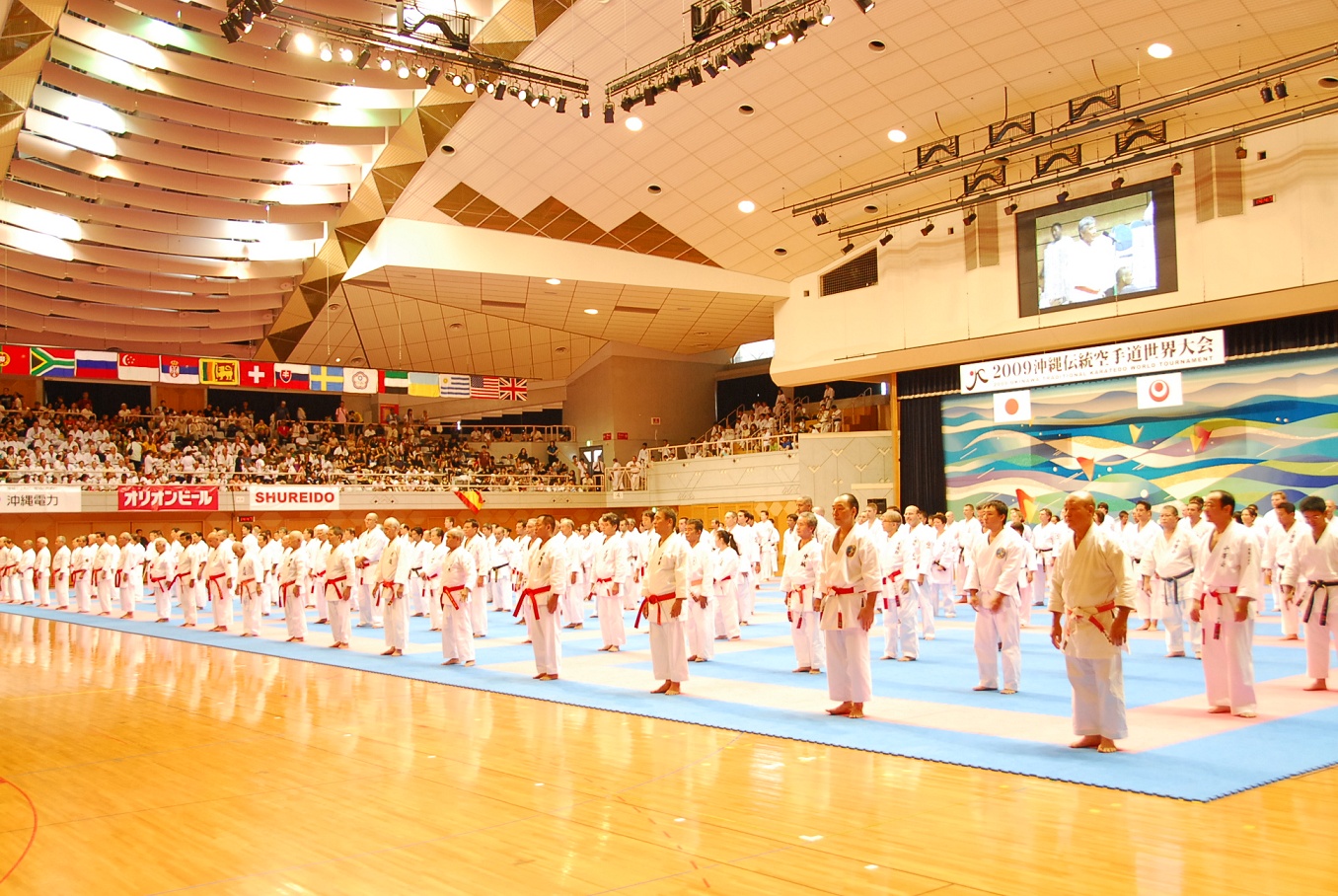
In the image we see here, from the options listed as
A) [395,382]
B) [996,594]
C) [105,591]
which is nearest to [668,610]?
[996,594]

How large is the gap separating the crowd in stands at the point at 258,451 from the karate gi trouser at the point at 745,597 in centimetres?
1658

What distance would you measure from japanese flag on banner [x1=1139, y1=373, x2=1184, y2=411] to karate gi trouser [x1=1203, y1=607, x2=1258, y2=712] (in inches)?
532

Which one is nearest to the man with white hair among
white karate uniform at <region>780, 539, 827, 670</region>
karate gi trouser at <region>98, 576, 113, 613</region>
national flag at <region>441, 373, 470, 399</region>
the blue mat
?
the blue mat

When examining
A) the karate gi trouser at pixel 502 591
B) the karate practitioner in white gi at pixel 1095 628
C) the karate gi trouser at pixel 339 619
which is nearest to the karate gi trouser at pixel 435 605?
the karate gi trouser at pixel 339 619

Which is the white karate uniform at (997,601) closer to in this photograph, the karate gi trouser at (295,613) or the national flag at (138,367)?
the karate gi trouser at (295,613)

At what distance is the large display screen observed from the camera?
1888cm

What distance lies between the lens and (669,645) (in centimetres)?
922

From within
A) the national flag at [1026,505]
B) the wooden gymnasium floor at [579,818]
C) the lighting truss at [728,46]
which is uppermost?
the lighting truss at [728,46]

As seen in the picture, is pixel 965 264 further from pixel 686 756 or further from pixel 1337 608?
pixel 686 756

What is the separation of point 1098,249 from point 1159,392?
3073 millimetres

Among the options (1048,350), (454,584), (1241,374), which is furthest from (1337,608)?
(1048,350)

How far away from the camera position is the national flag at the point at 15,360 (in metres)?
24.8

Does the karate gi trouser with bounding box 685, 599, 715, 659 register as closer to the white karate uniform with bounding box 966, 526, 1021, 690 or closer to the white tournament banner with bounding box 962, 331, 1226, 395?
the white karate uniform with bounding box 966, 526, 1021, 690

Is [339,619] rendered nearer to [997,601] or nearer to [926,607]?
[926,607]
